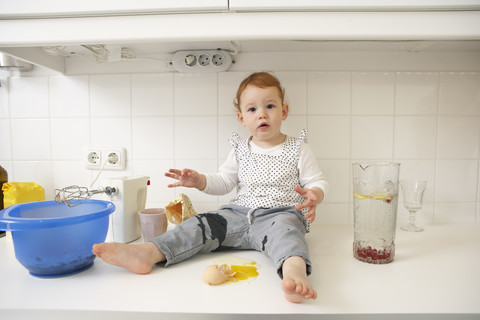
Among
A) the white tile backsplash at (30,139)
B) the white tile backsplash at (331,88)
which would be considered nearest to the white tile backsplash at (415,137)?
the white tile backsplash at (331,88)

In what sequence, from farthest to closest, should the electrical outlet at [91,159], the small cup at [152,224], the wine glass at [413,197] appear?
the electrical outlet at [91,159], the wine glass at [413,197], the small cup at [152,224]

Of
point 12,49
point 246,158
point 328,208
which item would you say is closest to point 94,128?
point 12,49

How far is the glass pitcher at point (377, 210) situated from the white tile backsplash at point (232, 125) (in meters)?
0.32

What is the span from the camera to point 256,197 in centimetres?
90

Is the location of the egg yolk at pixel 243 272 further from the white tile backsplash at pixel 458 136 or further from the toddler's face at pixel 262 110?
the white tile backsplash at pixel 458 136

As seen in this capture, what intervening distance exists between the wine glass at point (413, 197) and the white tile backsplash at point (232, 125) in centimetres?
5

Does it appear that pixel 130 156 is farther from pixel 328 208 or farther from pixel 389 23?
pixel 389 23

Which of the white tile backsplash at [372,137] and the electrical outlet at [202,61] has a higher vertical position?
the electrical outlet at [202,61]

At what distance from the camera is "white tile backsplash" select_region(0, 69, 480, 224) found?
1.02m

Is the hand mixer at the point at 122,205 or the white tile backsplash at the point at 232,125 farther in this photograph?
the white tile backsplash at the point at 232,125

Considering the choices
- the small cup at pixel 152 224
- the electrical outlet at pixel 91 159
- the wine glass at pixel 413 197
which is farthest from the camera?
the electrical outlet at pixel 91 159

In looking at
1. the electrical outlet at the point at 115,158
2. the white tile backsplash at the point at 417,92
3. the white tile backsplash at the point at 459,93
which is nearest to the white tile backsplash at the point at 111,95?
the electrical outlet at the point at 115,158

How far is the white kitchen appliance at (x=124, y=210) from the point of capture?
0.83m

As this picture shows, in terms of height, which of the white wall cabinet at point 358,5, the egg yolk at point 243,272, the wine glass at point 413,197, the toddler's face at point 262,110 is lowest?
the egg yolk at point 243,272
